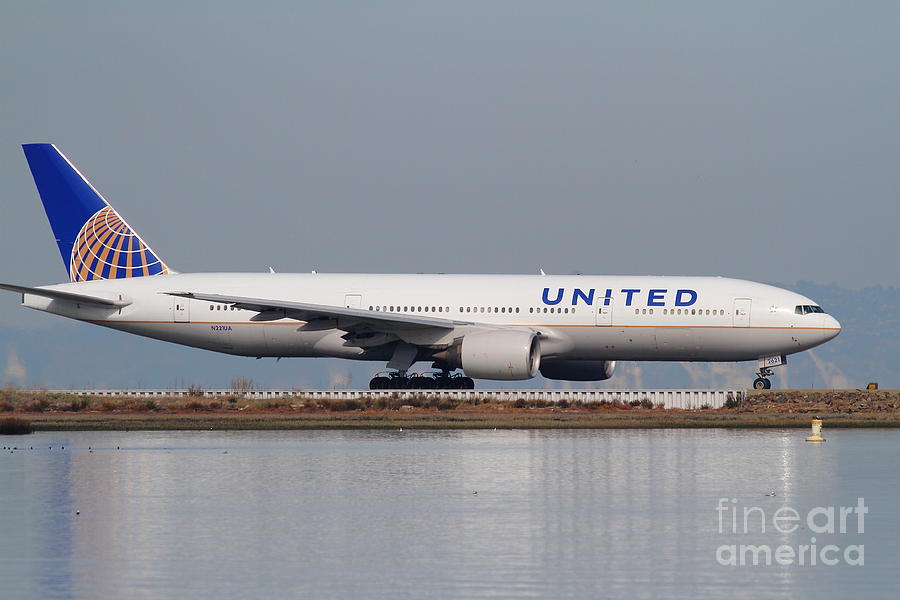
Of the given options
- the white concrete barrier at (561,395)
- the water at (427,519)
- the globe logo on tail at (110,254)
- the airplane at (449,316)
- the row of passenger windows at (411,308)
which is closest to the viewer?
the water at (427,519)

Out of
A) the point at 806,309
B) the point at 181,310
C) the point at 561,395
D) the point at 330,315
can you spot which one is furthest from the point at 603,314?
the point at 181,310

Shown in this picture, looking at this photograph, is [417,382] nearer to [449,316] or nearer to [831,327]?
[449,316]

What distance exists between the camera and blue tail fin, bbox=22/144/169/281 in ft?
150

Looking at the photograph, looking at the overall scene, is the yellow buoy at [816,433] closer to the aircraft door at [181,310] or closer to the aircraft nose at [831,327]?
the aircraft nose at [831,327]

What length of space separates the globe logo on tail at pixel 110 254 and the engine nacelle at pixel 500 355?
1281 cm

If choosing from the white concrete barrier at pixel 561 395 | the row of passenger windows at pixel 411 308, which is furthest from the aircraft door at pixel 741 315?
the row of passenger windows at pixel 411 308

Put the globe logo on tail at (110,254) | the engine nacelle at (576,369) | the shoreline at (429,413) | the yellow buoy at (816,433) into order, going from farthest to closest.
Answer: the globe logo on tail at (110,254) < the engine nacelle at (576,369) < the shoreline at (429,413) < the yellow buoy at (816,433)

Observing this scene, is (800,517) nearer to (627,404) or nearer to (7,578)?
(7,578)

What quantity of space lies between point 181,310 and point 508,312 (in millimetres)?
10634

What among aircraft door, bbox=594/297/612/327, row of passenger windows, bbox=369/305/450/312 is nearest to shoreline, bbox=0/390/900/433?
aircraft door, bbox=594/297/612/327


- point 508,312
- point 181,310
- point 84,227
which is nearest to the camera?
point 508,312

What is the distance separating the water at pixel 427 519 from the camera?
11.4 meters

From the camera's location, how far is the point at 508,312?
41344 millimetres

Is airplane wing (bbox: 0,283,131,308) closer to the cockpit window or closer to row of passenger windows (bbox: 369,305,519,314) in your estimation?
row of passenger windows (bbox: 369,305,519,314)
